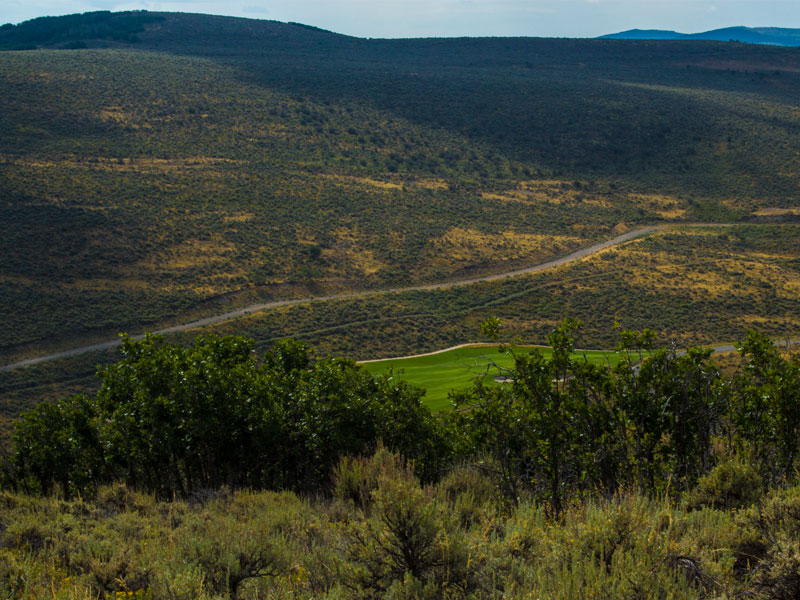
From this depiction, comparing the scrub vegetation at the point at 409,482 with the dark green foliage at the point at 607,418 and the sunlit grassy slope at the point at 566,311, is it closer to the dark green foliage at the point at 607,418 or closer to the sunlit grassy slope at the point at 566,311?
the dark green foliage at the point at 607,418

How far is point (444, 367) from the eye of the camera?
3925cm

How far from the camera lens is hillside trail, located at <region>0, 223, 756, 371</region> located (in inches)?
1654

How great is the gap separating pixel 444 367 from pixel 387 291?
1758 centimetres

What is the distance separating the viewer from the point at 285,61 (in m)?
112

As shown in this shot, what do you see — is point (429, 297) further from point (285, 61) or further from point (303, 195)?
point (285, 61)

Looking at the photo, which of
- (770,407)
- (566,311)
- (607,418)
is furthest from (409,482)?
(566,311)

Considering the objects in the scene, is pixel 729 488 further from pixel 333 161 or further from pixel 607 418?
pixel 333 161

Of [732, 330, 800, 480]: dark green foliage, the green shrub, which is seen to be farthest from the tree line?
the green shrub

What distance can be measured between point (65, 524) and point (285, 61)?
4362 inches

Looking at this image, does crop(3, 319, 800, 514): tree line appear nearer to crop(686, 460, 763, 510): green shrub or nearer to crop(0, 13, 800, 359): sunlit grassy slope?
crop(686, 460, 763, 510): green shrub

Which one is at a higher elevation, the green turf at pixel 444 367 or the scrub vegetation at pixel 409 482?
the scrub vegetation at pixel 409 482

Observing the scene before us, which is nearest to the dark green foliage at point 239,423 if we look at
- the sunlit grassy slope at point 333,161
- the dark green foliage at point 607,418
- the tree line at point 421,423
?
the tree line at point 421,423

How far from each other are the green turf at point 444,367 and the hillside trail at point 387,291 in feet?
39.5

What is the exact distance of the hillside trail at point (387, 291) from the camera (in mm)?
42000
